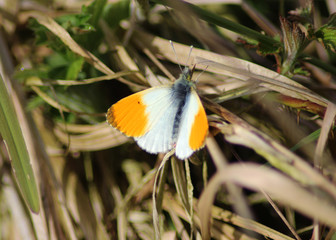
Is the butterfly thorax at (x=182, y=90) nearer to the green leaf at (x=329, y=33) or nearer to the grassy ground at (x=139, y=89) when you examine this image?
the grassy ground at (x=139, y=89)

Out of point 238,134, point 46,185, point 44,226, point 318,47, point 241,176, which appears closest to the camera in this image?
point 241,176

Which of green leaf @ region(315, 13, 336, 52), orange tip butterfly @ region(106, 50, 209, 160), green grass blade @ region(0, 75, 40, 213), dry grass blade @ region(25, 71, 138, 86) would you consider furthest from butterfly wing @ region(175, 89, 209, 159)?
green grass blade @ region(0, 75, 40, 213)

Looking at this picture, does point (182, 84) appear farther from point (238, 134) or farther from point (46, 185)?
point (46, 185)

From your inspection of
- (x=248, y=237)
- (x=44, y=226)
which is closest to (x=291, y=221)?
(x=248, y=237)

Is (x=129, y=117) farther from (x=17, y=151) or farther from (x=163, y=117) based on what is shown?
(x=17, y=151)

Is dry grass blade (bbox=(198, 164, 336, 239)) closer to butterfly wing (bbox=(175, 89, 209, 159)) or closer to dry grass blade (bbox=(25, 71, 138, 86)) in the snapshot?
butterfly wing (bbox=(175, 89, 209, 159))

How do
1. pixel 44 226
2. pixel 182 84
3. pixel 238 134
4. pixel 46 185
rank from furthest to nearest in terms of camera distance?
pixel 46 185, pixel 44 226, pixel 182 84, pixel 238 134

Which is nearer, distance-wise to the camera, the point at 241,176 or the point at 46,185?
the point at 241,176

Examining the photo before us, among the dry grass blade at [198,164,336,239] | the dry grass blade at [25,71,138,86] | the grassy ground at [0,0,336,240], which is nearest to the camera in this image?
the dry grass blade at [198,164,336,239]
